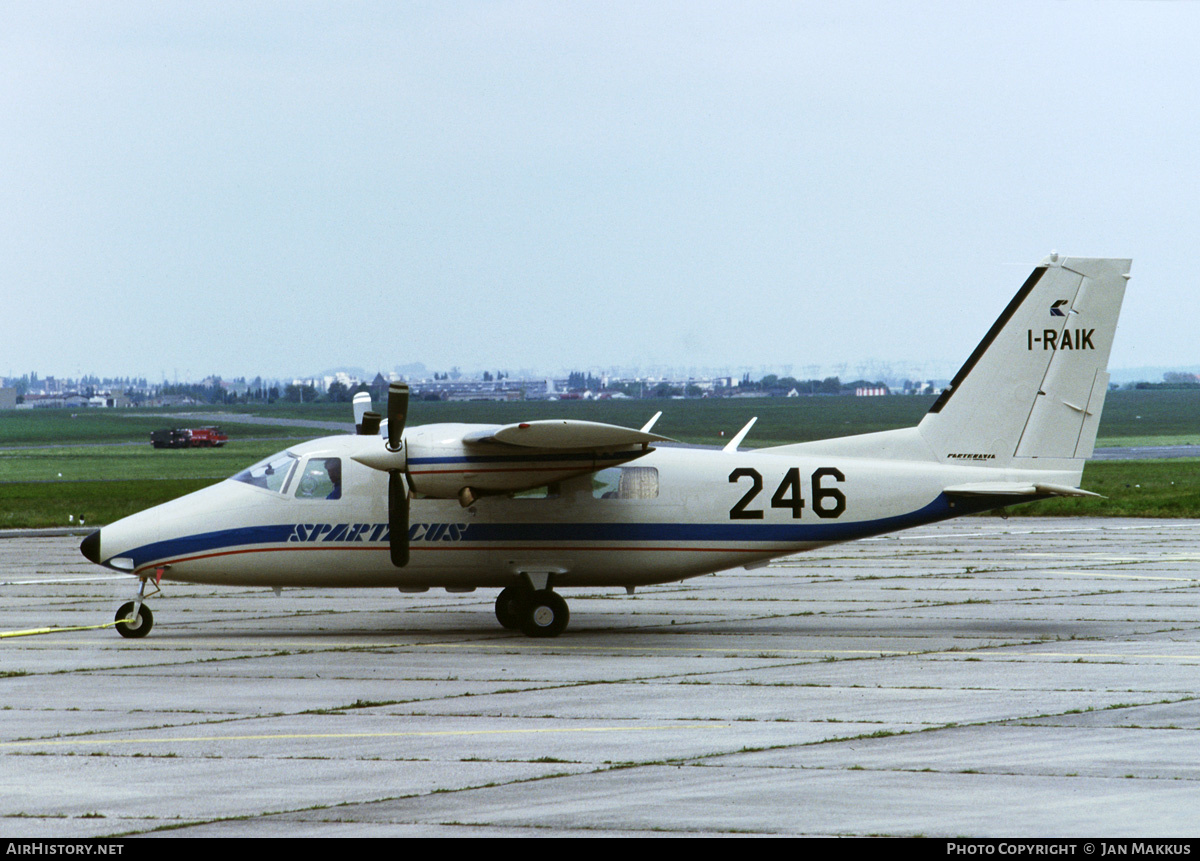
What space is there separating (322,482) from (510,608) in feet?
11.4

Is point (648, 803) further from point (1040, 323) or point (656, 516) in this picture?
point (1040, 323)

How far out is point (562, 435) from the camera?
19.8 m

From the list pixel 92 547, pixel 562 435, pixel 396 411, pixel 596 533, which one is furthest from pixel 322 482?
pixel 596 533

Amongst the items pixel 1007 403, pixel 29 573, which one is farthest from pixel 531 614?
pixel 29 573

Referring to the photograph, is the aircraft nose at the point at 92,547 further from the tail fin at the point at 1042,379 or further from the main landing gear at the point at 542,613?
the tail fin at the point at 1042,379

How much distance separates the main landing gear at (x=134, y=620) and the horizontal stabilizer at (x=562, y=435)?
5.63 metres

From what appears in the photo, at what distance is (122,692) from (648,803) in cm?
811

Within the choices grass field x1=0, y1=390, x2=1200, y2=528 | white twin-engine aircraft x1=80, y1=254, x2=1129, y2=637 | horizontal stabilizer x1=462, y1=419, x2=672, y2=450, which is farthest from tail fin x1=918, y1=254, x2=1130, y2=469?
grass field x1=0, y1=390, x2=1200, y2=528

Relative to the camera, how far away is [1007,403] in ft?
72.2

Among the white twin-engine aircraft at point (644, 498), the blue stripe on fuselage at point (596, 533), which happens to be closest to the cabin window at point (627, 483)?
the white twin-engine aircraft at point (644, 498)

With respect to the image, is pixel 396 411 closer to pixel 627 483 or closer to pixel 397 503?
pixel 397 503

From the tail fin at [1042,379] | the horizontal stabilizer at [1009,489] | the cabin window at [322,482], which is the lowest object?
the cabin window at [322,482]

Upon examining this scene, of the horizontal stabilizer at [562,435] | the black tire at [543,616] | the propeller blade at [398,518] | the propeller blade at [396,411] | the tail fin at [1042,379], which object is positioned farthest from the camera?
the tail fin at [1042,379]

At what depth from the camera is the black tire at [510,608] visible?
21953mm
